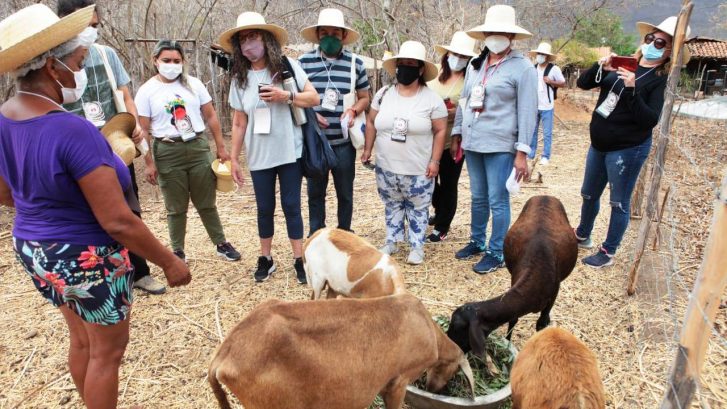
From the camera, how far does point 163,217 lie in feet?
21.7

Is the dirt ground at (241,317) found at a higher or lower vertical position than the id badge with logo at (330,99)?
lower

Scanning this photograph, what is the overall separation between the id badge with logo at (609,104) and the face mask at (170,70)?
4057 millimetres

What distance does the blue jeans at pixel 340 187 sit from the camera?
467 cm

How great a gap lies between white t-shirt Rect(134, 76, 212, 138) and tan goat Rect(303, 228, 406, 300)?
169 centimetres

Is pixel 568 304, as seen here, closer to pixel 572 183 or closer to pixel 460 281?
pixel 460 281

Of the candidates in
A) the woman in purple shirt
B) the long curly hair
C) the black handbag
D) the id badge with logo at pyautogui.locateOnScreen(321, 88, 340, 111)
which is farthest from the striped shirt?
the woman in purple shirt

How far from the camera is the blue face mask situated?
4.06 metres

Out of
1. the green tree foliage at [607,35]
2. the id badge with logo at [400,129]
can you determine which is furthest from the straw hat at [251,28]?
the green tree foliage at [607,35]

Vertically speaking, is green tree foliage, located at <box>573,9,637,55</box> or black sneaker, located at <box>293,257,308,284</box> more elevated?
green tree foliage, located at <box>573,9,637,55</box>

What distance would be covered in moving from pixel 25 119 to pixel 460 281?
386 cm

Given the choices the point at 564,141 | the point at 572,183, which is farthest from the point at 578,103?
the point at 572,183

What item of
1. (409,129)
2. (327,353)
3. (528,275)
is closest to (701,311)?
(528,275)

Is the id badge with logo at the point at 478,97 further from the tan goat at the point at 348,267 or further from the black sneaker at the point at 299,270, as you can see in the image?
the black sneaker at the point at 299,270

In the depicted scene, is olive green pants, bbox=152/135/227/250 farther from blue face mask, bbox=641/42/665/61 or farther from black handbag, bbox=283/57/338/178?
blue face mask, bbox=641/42/665/61
